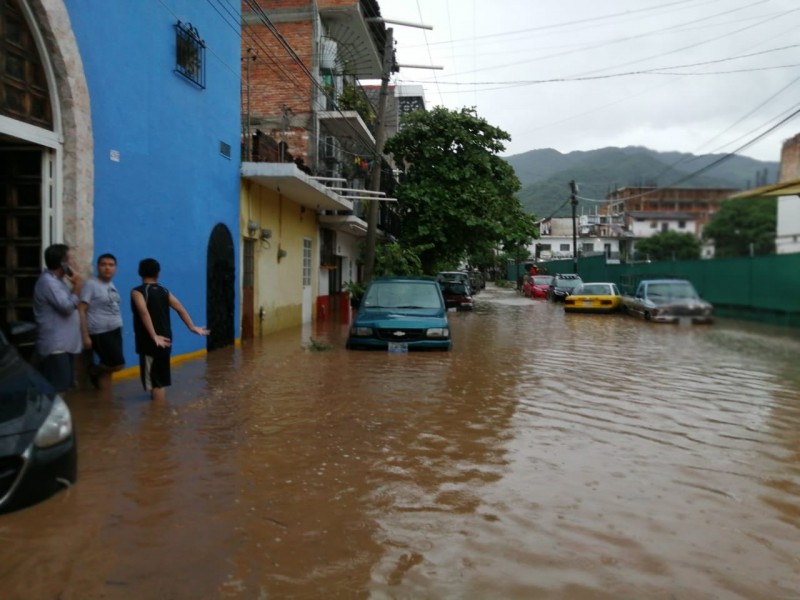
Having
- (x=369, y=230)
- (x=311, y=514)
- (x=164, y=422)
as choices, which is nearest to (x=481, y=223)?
(x=369, y=230)

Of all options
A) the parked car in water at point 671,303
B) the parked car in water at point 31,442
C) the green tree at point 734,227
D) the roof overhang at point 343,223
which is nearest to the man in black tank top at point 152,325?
the parked car in water at point 31,442

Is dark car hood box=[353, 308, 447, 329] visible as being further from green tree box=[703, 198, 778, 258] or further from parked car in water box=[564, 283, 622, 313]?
parked car in water box=[564, 283, 622, 313]

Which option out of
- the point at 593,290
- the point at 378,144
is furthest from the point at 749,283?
the point at 378,144

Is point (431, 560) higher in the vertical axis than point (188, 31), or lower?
lower

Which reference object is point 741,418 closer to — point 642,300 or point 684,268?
point 642,300

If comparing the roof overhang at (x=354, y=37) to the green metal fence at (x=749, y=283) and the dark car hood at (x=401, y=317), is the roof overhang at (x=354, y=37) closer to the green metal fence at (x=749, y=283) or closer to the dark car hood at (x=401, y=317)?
the green metal fence at (x=749, y=283)

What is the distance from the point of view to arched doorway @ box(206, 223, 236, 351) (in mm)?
11500

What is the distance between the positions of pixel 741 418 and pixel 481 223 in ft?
54.1

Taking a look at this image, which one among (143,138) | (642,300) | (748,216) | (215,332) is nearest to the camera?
(143,138)

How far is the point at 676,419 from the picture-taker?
22.3ft

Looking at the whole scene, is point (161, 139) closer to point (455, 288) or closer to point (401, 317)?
point (401, 317)

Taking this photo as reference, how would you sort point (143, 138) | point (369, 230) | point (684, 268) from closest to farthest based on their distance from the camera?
point (143, 138) → point (369, 230) → point (684, 268)

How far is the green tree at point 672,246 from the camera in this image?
28.0ft

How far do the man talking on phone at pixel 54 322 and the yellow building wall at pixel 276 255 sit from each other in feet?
23.0
